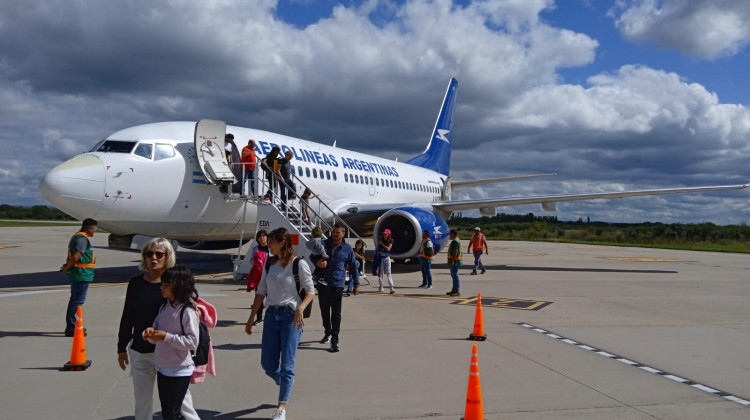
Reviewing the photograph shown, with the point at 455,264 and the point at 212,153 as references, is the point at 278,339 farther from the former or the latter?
the point at 212,153

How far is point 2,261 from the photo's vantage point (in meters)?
18.4

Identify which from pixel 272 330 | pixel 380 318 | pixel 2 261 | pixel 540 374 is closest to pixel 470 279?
pixel 380 318

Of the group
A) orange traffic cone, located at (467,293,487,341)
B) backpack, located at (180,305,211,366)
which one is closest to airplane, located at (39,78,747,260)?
orange traffic cone, located at (467,293,487,341)

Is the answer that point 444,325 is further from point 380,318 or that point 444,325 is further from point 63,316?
point 63,316

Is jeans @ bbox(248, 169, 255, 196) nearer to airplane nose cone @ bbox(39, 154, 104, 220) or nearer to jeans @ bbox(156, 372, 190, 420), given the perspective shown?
airplane nose cone @ bbox(39, 154, 104, 220)

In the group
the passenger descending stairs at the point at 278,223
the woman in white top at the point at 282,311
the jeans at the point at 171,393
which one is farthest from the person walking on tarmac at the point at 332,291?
the passenger descending stairs at the point at 278,223

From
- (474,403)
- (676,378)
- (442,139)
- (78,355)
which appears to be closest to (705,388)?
(676,378)

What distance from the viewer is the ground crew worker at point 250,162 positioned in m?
13.2

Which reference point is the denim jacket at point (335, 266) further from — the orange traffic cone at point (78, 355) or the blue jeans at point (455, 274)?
the blue jeans at point (455, 274)

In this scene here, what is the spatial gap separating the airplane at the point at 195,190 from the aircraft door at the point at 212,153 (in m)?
0.02

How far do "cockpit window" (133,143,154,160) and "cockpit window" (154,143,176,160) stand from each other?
127mm

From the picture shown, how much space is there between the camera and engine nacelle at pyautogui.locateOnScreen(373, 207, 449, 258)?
1555 centimetres

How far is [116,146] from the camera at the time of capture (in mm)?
11539

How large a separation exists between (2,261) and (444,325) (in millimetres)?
16206
